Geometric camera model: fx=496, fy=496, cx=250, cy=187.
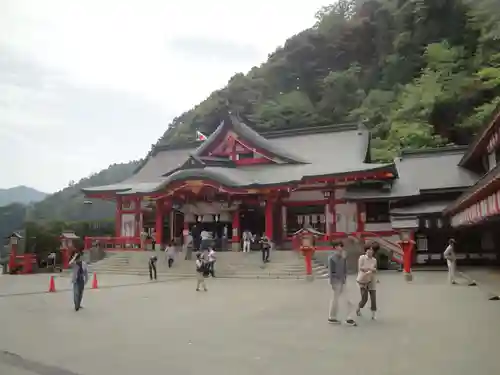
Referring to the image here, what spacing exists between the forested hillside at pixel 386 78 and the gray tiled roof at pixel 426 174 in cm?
782

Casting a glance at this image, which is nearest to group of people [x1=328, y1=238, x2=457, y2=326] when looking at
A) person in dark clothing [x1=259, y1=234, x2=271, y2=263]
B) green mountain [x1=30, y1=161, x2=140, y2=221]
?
person in dark clothing [x1=259, y1=234, x2=271, y2=263]

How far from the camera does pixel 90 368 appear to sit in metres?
7.02

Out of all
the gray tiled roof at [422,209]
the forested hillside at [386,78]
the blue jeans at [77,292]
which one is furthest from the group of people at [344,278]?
the forested hillside at [386,78]

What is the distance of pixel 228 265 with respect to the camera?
84.5 feet

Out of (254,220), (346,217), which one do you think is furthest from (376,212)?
(254,220)

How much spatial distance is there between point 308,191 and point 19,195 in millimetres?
21026

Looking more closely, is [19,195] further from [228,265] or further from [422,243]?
[422,243]

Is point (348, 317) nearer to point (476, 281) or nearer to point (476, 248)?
point (476, 281)

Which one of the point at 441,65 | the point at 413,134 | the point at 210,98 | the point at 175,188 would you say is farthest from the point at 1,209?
the point at 210,98

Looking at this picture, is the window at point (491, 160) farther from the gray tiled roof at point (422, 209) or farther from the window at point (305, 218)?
the window at point (305, 218)

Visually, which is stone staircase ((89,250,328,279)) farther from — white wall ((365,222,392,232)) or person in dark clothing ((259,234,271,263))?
white wall ((365,222,392,232))

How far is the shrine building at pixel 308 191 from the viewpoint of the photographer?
2786cm

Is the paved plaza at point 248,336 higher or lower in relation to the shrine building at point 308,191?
lower

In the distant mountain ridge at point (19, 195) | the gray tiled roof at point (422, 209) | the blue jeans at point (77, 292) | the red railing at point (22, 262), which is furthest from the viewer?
the red railing at point (22, 262)
